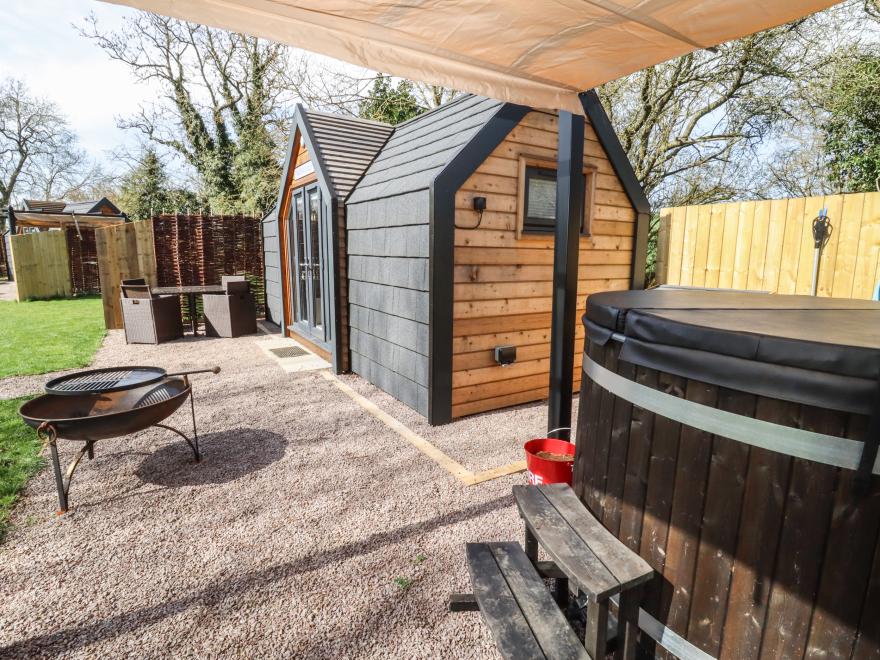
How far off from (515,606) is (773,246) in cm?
442

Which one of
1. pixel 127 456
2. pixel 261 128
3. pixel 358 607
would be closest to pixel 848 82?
pixel 358 607

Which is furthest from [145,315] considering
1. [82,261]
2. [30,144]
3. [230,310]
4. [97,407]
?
[30,144]

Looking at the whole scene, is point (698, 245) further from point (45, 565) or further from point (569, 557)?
point (45, 565)

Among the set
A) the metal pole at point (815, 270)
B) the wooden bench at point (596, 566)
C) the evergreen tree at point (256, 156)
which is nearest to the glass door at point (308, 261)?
the wooden bench at point (596, 566)

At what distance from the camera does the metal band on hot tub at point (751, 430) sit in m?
1.20

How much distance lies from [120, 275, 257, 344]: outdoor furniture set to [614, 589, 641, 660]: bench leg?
879 centimetres

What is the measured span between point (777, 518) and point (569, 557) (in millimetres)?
669

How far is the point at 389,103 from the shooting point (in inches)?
568

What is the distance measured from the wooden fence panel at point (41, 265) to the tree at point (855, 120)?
834 inches

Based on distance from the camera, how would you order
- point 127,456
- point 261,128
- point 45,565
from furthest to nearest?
1. point 261,128
2. point 127,456
3. point 45,565

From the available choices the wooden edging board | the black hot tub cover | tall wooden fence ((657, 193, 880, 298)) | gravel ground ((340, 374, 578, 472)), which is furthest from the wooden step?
tall wooden fence ((657, 193, 880, 298))

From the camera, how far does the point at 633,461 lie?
5.61 feet

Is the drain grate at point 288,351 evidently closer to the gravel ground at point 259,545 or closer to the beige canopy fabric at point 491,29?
the gravel ground at point 259,545

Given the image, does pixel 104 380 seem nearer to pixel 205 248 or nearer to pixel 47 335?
pixel 47 335
